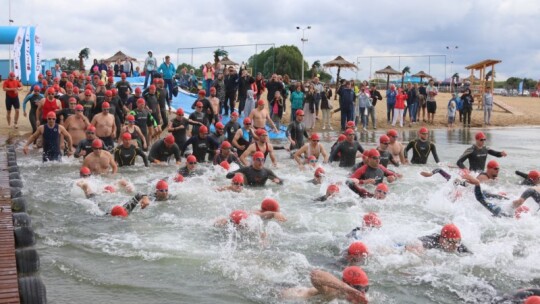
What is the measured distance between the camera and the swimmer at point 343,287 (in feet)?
18.8

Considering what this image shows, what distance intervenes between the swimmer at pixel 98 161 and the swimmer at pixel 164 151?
4.76 feet

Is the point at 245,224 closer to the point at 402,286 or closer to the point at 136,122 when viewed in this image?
the point at 402,286

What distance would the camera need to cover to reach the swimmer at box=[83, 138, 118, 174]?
11.2m

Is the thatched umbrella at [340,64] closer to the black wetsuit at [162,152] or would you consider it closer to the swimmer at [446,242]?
the black wetsuit at [162,152]

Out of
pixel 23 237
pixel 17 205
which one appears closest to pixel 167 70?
pixel 17 205

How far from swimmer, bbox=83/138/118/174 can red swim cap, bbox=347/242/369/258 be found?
6124 mm

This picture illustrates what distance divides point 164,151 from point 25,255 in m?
7.00

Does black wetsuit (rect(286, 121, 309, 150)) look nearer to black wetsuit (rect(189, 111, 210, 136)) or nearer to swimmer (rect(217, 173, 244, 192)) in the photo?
black wetsuit (rect(189, 111, 210, 136))

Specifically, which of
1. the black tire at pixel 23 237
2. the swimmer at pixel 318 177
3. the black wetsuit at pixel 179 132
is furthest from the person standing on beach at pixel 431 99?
the black tire at pixel 23 237

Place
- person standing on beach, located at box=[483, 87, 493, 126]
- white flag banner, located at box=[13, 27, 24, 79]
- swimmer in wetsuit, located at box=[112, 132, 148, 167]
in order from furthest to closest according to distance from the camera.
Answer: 1. person standing on beach, located at box=[483, 87, 493, 126]
2. white flag banner, located at box=[13, 27, 24, 79]
3. swimmer in wetsuit, located at box=[112, 132, 148, 167]

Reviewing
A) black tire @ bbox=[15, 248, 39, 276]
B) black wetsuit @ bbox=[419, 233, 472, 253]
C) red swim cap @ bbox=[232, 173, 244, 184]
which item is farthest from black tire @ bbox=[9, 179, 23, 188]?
black wetsuit @ bbox=[419, 233, 472, 253]

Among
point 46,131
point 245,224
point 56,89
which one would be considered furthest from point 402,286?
point 56,89

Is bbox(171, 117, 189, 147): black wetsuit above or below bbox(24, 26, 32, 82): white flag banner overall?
below

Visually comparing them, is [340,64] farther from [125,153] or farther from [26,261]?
[26,261]
